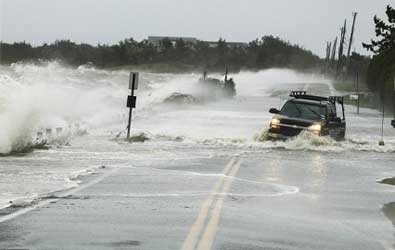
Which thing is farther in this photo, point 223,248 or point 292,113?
point 292,113

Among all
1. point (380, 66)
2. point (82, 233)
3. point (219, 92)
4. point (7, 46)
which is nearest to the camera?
point (82, 233)

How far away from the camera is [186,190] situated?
1247cm

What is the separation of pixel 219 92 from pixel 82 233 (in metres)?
65.4

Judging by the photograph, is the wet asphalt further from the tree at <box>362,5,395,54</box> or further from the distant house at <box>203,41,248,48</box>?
the distant house at <box>203,41,248,48</box>

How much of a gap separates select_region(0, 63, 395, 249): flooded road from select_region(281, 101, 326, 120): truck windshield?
94cm

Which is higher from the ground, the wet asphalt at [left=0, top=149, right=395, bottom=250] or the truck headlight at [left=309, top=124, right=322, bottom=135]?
the truck headlight at [left=309, top=124, right=322, bottom=135]

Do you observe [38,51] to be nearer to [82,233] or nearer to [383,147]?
[383,147]

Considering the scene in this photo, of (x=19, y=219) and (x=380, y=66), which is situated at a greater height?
(x=380, y=66)

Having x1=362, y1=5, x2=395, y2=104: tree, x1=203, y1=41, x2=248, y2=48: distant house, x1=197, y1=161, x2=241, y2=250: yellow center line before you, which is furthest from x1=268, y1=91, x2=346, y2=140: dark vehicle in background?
x1=203, y1=41, x2=248, y2=48: distant house

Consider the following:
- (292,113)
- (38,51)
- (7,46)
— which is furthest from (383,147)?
(38,51)

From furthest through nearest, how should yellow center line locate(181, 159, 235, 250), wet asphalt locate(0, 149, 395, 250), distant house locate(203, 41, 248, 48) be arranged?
distant house locate(203, 41, 248, 48), wet asphalt locate(0, 149, 395, 250), yellow center line locate(181, 159, 235, 250)

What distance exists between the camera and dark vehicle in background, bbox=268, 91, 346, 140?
893 inches

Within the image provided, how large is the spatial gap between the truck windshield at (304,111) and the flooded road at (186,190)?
3.09ft

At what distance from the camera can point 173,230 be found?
28.3ft
